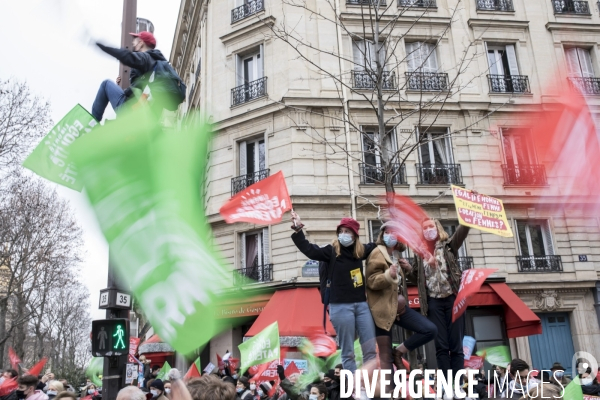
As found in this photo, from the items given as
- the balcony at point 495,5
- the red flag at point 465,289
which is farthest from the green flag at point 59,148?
the balcony at point 495,5

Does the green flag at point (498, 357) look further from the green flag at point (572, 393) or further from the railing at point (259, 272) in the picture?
the green flag at point (572, 393)

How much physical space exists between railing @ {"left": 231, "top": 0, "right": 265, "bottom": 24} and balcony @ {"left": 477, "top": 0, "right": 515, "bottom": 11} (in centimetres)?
776

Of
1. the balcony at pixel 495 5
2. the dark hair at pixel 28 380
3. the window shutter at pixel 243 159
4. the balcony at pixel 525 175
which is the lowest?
the dark hair at pixel 28 380

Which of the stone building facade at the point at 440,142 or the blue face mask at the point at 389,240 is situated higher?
the stone building facade at the point at 440,142

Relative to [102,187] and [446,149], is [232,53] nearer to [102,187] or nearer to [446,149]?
[446,149]

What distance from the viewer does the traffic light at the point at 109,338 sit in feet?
22.0

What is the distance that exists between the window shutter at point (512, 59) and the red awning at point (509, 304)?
24.7 ft

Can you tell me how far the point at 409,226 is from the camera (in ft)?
20.2

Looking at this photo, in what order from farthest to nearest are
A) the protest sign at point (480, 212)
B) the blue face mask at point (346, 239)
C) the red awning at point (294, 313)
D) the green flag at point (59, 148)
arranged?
1. the red awning at point (294, 313)
2. the protest sign at point (480, 212)
3. the blue face mask at point (346, 239)
4. the green flag at point (59, 148)

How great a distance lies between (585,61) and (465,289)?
1736 centimetres

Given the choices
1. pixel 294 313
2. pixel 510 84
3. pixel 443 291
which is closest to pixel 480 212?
pixel 443 291

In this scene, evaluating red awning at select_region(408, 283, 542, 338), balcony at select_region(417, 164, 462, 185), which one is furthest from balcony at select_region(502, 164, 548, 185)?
red awning at select_region(408, 283, 542, 338)

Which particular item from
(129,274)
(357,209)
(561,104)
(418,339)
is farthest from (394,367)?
(357,209)

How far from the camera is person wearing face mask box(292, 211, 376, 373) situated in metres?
5.40
